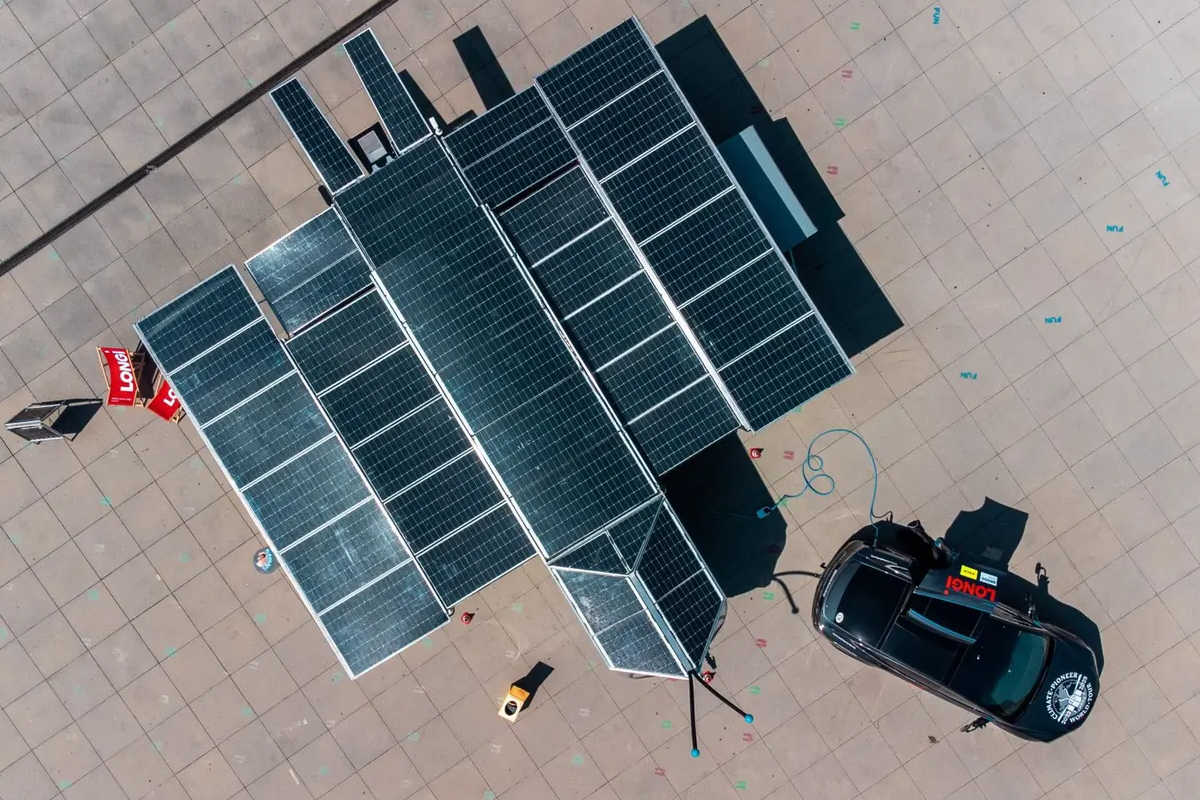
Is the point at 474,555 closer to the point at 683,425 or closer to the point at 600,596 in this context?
the point at 600,596

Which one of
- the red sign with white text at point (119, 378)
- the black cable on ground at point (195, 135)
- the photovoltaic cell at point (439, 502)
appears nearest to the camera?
the photovoltaic cell at point (439, 502)

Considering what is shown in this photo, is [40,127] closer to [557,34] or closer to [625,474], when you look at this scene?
[557,34]

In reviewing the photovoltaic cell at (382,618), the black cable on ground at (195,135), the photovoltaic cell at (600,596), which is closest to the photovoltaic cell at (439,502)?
the photovoltaic cell at (382,618)

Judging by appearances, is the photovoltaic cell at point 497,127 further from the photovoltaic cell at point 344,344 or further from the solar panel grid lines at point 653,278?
the photovoltaic cell at point 344,344

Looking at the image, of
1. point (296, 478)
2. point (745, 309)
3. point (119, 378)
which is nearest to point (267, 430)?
point (296, 478)

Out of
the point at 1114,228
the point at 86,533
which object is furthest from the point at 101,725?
the point at 1114,228

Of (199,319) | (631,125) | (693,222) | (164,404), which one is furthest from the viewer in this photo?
(164,404)
